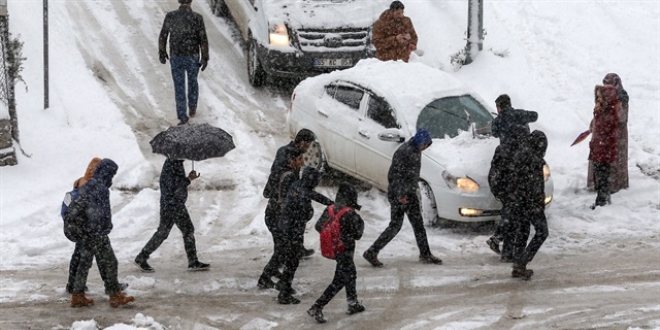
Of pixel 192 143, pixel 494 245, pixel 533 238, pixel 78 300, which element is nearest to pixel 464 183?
pixel 494 245

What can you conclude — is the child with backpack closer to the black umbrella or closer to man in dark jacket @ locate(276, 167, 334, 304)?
man in dark jacket @ locate(276, 167, 334, 304)

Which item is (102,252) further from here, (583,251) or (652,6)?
(652,6)

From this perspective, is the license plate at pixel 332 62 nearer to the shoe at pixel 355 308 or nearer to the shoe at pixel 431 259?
the shoe at pixel 431 259

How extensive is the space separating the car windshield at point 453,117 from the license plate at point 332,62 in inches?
140

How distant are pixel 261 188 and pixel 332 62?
359 centimetres

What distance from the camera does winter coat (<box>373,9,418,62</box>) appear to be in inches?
617

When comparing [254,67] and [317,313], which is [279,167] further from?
[254,67]

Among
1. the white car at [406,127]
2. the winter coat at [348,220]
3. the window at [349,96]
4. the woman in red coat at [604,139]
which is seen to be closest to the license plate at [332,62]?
the white car at [406,127]

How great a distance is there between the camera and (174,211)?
417 inches

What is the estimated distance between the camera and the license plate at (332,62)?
16.4m

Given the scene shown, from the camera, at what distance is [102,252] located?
9578mm

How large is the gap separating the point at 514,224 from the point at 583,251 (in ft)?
4.05

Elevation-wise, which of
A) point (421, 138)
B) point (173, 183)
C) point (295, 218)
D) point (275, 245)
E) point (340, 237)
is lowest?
point (275, 245)

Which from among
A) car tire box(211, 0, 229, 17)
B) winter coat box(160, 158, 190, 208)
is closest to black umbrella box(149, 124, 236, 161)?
winter coat box(160, 158, 190, 208)
